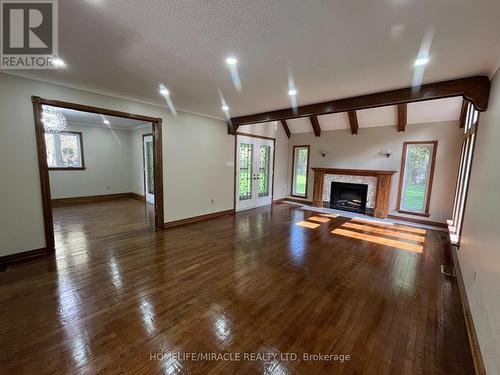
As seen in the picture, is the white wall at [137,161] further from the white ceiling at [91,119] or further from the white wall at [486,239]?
the white wall at [486,239]

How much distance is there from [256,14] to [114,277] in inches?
120

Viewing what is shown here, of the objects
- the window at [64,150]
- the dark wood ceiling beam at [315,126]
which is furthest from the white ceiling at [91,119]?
the dark wood ceiling beam at [315,126]

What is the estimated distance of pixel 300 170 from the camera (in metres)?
7.65

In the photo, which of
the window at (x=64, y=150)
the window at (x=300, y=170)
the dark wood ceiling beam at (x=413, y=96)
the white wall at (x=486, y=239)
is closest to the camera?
the white wall at (x=486, y=239)

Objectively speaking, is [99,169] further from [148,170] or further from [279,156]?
[279,156]

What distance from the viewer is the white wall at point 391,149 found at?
491 cm

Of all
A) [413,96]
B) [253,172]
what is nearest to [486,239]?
[413,96]

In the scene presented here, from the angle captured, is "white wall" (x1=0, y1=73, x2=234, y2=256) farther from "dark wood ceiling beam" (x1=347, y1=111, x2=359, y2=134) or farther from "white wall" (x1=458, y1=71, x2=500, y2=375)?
"white wall" (x1=458, y1=71, x2=500, y2=375)

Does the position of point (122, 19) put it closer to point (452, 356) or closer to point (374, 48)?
point (374, 48)

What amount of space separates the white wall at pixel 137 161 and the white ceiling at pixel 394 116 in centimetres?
350

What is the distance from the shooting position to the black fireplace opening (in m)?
6.22

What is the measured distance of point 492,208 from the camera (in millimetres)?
1879

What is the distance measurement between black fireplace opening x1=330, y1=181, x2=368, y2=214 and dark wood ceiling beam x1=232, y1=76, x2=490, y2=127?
322cm

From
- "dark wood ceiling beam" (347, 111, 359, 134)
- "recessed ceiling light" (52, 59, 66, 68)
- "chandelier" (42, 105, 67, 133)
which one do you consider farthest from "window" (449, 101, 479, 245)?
"chandelier" (42, 105, 67, 133)
